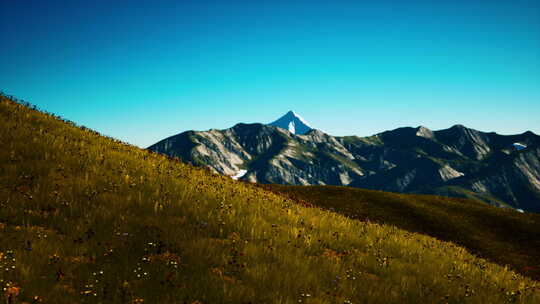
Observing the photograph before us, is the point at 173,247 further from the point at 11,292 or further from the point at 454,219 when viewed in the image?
the point at 454,219

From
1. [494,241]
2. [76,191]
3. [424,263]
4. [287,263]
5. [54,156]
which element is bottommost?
[494,241]

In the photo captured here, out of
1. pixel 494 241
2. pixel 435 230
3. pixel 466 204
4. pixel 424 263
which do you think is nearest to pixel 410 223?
pixel 435 230

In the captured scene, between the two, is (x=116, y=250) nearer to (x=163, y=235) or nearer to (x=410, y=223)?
(x=163, y=235)

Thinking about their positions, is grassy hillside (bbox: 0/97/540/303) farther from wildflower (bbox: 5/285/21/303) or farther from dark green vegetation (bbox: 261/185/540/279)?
dark green vegetation (bbox: 261/185/540/279)

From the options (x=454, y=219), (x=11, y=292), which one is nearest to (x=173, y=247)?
(x=11, y=292)

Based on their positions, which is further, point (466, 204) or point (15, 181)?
point (466, 204)

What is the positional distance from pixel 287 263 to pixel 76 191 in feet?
18.3

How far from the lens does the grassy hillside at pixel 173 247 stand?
16.2 feet

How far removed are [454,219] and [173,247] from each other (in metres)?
32.4

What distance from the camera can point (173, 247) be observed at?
6.23 meters

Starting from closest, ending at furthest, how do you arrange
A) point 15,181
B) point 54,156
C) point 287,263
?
point 287,263, point 15,181, point 54,156

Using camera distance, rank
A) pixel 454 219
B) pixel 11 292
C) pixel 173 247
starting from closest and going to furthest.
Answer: pixel 11 292, pixel 173 247, pixel 454 219

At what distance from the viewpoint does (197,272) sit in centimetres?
555

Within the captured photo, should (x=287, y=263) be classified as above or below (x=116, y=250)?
below
